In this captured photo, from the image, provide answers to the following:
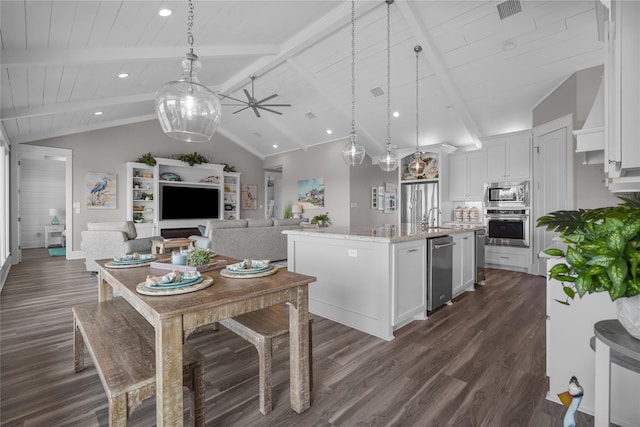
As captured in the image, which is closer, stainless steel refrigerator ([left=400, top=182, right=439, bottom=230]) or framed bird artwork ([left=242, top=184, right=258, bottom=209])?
stainless steel refrigerator ([left=400, top=182, right=439, bottom=230])

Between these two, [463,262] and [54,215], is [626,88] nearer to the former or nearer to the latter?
[463,262]

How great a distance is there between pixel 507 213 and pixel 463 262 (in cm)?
231

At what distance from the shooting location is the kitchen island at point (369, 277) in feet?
8.86

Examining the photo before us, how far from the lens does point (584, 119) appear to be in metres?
4.08

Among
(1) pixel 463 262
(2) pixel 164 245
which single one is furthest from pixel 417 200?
(2) pixel 164 245

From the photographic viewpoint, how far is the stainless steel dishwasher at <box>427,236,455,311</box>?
3158 mm

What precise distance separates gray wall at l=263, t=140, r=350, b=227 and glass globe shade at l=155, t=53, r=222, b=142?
20.9 feet

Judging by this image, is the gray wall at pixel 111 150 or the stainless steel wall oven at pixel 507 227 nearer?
the stainless steel wall oven at pixel 507 227

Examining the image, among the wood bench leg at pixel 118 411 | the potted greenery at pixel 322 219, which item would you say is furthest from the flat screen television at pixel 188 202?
the wood bench leg at pixel 118 411

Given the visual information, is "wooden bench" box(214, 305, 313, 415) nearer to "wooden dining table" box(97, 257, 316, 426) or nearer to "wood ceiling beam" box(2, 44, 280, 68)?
"wooden dining table" box(97, 257, 316, 426)

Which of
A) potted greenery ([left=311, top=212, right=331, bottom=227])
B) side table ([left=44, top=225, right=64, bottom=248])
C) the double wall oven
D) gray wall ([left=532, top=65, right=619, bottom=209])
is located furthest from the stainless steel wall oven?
side table ([left=44, top=225, right=64, bottom=248])

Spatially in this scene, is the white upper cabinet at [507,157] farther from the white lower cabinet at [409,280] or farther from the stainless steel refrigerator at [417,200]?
the white lower cabinet at [409,280]

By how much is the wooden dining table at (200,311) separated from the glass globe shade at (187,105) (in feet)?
3.02

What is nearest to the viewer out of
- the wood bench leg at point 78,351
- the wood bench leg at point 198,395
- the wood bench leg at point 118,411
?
the wood bench leg at point 118,411
